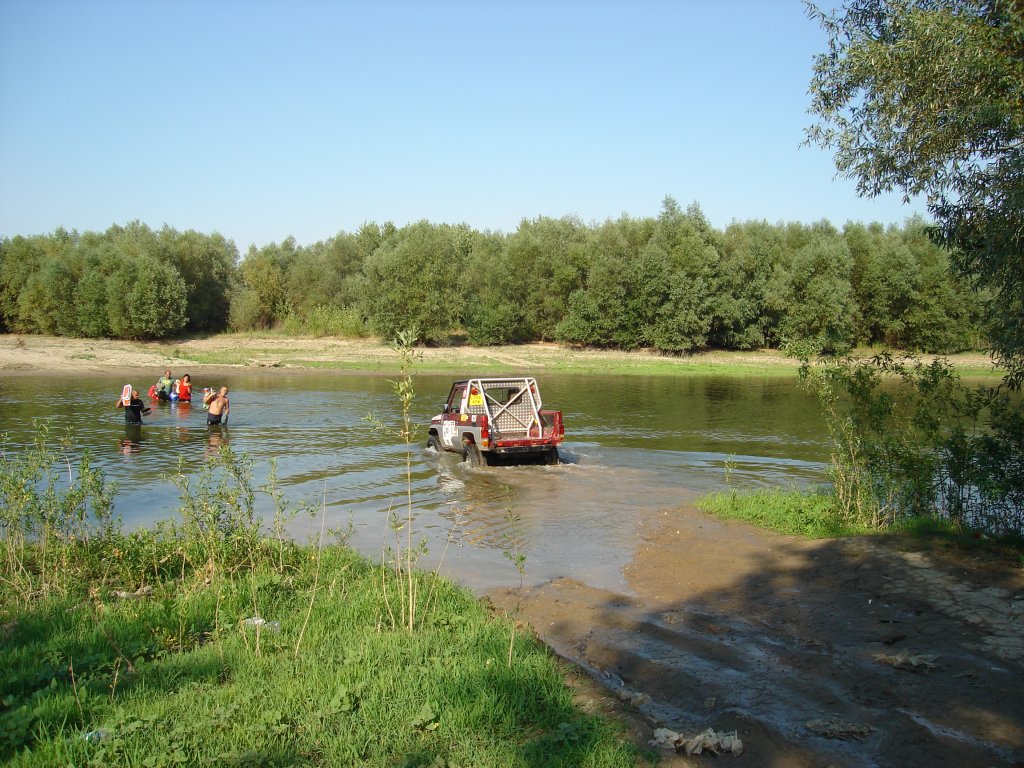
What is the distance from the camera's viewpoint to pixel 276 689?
18.4 feet

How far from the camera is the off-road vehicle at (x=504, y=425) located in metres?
19.4

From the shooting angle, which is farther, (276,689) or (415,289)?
(415,289)

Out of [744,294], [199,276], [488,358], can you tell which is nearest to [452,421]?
[488,358]

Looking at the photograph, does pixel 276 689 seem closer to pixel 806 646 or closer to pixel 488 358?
pixel 806 646

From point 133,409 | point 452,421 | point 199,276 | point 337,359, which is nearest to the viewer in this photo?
point 452,421

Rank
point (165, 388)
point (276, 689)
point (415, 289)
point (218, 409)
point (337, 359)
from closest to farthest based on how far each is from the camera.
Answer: point (276, 689)
point (218, 409)
point (165, 388)
point (337, 359)
point (415, 289)

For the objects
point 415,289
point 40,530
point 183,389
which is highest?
point 415,289

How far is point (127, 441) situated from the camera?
2231cm

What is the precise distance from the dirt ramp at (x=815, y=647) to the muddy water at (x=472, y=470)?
1.33 metres

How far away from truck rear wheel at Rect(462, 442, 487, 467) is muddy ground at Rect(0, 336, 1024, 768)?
7833 millimetres

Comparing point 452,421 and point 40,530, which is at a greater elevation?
point 452,421

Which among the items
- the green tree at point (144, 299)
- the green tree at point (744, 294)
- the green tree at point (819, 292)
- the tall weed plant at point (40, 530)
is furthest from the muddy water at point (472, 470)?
the green tree at point (744, 294)

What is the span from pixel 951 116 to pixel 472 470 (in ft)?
41.7

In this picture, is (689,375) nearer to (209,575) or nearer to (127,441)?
(127,441)
